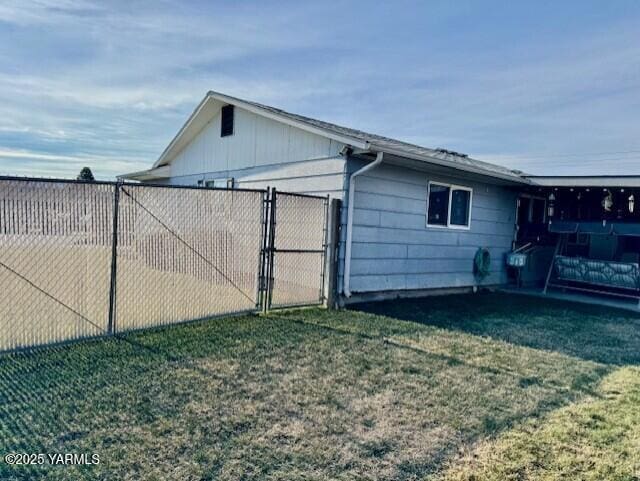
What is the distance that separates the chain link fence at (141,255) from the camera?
12.2ft

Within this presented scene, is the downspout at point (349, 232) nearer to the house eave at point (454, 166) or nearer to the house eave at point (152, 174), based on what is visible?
the house eave at point (454, 166)

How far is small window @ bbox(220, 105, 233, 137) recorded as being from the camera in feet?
29.9

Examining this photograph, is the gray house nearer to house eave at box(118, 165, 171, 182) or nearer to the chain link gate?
the chain link gate

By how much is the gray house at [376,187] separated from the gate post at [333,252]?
18 centimetres

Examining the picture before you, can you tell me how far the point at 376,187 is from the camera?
6.93m

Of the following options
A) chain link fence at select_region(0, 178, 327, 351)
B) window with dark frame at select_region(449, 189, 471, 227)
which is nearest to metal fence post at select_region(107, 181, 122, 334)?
chain link fence at select_region(0, 178, 327, 351)

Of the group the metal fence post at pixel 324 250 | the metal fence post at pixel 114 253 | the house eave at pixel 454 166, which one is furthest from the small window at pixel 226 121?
the metal fence post at pixel 114 253

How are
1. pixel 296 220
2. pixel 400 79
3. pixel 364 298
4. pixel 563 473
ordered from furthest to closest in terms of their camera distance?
pixel 400 79, pixel 364 298, pixel 296 220, pixel 563 473

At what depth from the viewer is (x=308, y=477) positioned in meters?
2.15

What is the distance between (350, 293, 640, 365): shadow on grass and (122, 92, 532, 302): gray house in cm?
63

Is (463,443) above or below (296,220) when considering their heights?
below

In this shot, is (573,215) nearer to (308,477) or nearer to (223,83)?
(223,83)

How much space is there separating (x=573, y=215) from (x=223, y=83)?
9746 millimetres

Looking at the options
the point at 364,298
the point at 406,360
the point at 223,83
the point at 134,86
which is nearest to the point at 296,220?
the point at 364,298
